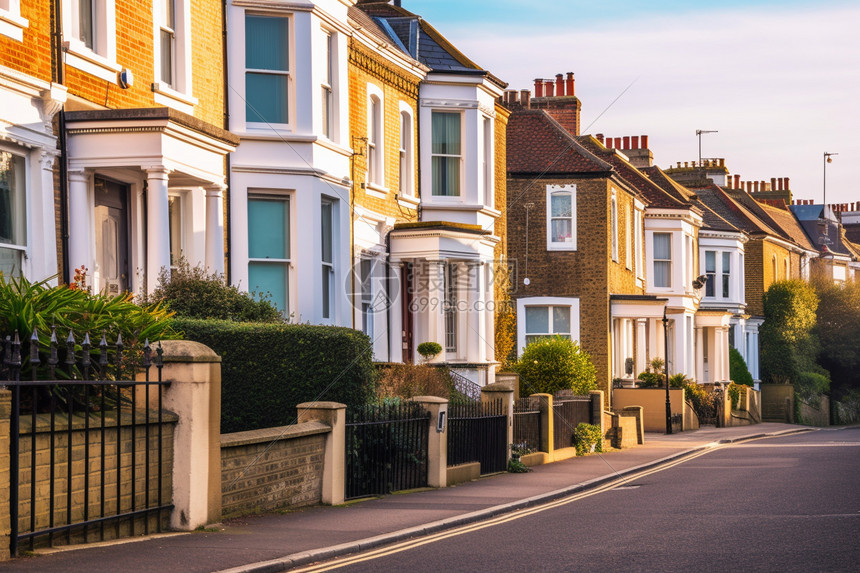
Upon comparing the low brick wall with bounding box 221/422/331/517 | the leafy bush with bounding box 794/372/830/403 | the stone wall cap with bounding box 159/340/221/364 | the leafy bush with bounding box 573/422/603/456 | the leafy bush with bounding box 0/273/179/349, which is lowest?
the leafy bush with bounding box 794/372/830/403

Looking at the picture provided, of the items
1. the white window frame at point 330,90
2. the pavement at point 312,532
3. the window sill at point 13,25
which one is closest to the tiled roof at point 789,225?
the white window frame at point 330,90

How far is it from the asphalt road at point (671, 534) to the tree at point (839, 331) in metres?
43.9

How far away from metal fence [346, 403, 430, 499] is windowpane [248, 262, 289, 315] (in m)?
4.20

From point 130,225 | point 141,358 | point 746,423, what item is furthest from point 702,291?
point 141,358

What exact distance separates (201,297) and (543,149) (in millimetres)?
22151

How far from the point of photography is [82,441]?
977cm

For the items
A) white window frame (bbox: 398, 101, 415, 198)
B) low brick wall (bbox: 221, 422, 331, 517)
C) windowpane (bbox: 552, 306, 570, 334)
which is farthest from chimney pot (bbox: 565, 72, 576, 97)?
low brick wall (bbox: 221, 422, 331, 517)

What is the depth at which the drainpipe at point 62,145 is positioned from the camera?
14570 millimetres

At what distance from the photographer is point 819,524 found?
11.9 m

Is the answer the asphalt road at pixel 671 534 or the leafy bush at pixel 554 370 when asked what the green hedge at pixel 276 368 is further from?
the leafy bush at pixel 554 370

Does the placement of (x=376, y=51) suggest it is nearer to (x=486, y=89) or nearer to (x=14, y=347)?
(x=486, y=89)

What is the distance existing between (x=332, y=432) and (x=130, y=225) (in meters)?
5.49

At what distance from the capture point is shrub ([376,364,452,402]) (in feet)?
66.2

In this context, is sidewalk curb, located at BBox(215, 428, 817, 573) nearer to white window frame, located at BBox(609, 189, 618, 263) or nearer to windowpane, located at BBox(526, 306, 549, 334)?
windowpane, located at BBox(526, 306, 549, 334)
